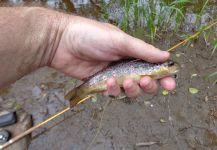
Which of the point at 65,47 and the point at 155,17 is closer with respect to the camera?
the point at 65,47

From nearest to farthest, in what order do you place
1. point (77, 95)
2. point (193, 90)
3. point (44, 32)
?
point (77, 95)
point (44, 32)
point (193, 90)

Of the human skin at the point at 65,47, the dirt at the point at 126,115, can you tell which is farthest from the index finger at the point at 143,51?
the dirt at the point at 126,115

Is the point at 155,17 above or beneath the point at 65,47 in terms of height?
beneath

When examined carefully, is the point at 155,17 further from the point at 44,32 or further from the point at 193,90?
the point at 44,32

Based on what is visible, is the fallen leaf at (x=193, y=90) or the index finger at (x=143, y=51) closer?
the index finger at (x=143, y=51)

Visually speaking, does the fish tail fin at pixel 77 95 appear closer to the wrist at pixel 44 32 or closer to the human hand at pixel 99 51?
the human hand at pixel 99 51

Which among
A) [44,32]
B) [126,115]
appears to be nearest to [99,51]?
→ [44,32]

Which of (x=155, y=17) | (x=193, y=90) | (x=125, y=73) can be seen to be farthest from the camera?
(x=155, y=17)
